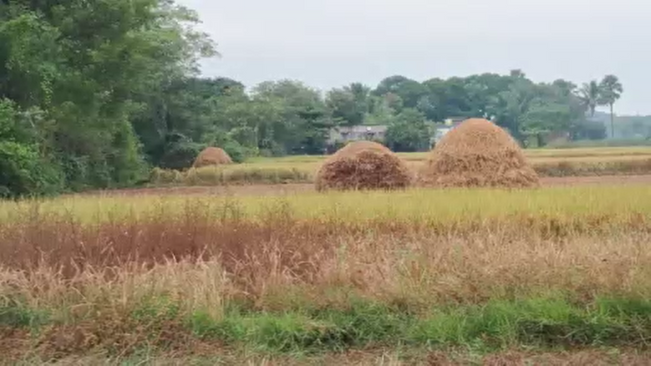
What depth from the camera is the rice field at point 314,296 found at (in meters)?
5.57

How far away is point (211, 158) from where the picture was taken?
124 feet

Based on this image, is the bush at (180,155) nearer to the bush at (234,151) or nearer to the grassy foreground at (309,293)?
the bush at (234,151)

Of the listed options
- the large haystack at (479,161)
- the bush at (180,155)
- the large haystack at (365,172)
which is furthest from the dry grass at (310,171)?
the large haystack at (479,161)

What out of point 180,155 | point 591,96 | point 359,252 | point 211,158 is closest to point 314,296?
point 359,252

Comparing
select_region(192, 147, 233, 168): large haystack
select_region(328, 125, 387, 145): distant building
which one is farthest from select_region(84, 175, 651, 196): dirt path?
select_region(328, 125, 387, 145): distant building

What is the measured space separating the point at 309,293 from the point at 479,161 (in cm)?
1138

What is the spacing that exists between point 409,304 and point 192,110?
112 feet

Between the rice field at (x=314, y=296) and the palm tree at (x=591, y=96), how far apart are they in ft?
213

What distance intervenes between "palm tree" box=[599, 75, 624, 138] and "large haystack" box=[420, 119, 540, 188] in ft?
184

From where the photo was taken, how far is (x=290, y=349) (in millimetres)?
5625

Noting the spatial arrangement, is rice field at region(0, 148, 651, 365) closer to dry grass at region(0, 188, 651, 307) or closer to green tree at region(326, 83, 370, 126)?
dry grass at region(0, 188, 651, 307)

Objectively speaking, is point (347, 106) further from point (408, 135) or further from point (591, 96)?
point (591, 96)

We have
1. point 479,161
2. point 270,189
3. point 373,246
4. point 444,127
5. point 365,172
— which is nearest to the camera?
point 373,246

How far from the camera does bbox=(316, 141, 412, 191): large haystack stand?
18344mm
